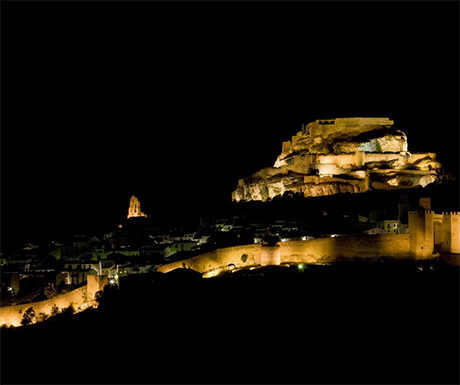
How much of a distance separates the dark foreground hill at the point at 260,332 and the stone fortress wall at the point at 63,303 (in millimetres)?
963

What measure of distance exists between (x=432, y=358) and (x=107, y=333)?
10073 mm

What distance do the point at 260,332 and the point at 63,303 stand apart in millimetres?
9852

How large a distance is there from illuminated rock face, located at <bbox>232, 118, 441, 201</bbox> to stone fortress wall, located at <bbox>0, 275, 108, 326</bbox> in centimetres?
2816

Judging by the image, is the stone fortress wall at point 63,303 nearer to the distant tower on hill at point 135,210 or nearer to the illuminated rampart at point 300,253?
the illuminated rampart at point 300,253

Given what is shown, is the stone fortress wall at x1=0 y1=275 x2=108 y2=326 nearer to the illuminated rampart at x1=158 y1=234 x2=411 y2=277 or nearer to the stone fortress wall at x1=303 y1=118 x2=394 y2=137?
the illuminated rampart at x1=158 y1=234 x2=411 y2=277

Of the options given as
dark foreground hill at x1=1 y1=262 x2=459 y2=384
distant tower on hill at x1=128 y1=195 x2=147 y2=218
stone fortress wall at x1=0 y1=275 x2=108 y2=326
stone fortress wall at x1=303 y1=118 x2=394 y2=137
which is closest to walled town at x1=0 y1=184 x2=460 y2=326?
stone fortress wall at x1=0 y1=275 x2=108 y2=326

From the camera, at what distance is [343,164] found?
50156mm

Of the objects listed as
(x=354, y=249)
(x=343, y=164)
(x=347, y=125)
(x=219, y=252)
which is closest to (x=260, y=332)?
(x=219, y=252)

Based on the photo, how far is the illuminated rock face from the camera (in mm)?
45688

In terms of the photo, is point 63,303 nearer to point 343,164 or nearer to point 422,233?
point 422,233

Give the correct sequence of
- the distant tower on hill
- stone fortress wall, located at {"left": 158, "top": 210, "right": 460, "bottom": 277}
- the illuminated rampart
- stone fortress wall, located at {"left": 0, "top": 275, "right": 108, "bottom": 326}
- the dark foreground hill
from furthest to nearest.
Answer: the distant tower on hill → the illuminated rampart → stone fortress wall, located at {"left": 158, "top": 210, "right": 460, "bottom": 277} → stone fortress wall, located at {"left": 0, "top": 275, "right": 108, "bottom": 326} → the dark foreground hill

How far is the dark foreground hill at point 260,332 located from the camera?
12031mm

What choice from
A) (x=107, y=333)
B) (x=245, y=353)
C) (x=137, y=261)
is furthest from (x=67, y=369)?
(x=137, y=261)

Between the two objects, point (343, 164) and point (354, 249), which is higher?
point (343, 164)
